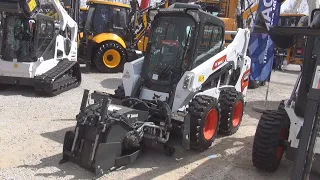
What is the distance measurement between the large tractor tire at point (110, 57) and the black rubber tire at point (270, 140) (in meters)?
7.38

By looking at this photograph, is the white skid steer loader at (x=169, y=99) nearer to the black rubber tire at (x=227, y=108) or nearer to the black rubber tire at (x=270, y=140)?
the black rubber tire at (x=227, y=108)

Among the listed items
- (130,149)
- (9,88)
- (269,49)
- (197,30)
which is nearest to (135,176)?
(130,149)

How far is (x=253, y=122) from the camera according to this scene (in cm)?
706

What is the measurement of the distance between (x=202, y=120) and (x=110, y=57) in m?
7.05

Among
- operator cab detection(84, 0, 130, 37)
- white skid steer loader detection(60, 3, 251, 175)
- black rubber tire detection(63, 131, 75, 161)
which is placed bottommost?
black rubber tire detection(63, 131, 75, 161)

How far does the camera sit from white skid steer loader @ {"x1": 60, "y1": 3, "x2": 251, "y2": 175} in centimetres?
425

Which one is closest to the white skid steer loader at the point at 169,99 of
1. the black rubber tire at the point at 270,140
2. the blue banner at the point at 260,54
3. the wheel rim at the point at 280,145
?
the black rubber tire at the point at 270,140

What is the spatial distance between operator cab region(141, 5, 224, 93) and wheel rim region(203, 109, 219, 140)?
0.66 m

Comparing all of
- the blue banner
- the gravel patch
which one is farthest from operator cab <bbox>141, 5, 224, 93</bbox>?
the blue banner

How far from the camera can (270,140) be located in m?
4.27

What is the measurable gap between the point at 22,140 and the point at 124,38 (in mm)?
7131

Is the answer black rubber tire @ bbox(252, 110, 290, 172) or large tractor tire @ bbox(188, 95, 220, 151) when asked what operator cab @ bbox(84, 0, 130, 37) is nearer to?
large tractor tire @ bbox(188, 95, 220, 151)

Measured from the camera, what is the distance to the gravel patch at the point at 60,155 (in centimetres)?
430

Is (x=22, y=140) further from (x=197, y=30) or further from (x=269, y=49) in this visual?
(x=269, y=49)
